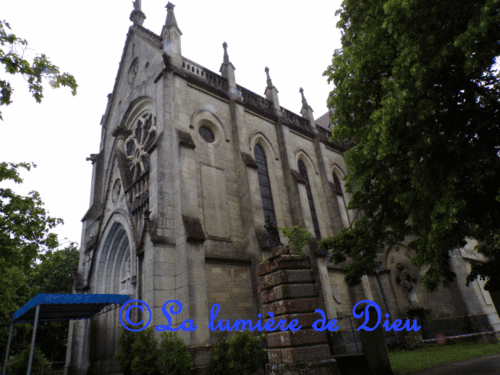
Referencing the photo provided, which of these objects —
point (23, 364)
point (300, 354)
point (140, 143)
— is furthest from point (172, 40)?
point (23, 364)

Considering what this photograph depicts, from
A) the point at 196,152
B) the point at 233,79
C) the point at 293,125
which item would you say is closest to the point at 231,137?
the point at 196,152

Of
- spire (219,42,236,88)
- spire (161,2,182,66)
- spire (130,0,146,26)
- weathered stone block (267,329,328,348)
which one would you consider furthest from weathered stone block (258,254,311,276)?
spire (130,0,146,26)

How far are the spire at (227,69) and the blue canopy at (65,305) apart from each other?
1220cm

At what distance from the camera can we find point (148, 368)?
27.7 ft

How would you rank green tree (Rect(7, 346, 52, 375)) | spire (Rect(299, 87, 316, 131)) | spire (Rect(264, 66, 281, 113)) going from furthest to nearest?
spire (Rect(299, 87, 316, 131)), spire (Rect(264, 66, 281, 113)), green tree (Rect(7, 346, 52, 375))

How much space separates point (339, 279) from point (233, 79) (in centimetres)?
1273

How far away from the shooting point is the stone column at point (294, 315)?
5.44 meters

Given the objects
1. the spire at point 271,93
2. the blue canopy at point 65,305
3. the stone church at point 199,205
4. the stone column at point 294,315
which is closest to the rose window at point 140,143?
the stone church at point 199,205

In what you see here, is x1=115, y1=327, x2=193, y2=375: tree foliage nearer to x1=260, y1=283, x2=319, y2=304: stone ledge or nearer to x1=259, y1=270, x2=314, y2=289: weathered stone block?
x1=260, y1=283, x2=319, y2=304: stone ledge

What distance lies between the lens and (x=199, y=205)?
42.9 feet

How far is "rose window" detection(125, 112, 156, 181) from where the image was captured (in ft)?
52.5

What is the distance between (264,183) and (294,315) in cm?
1152

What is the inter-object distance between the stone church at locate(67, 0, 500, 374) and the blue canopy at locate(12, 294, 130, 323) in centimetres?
106

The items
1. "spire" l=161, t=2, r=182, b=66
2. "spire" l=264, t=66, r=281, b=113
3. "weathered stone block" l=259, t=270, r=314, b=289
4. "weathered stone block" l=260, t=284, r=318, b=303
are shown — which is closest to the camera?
"weathered stone block" l=260, t=284, r=318, b=303
